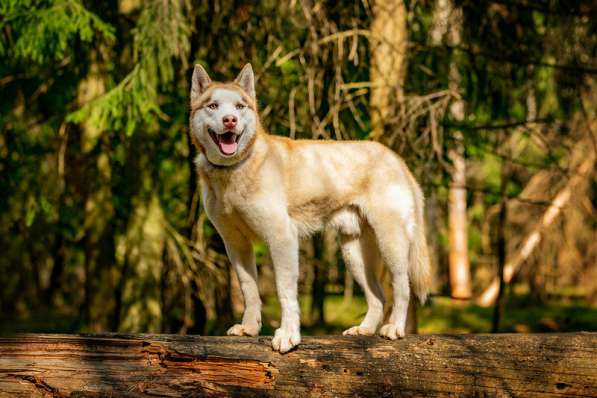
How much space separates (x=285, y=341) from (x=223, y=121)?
1.61m

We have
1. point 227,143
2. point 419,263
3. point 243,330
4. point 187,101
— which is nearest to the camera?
point 227,143

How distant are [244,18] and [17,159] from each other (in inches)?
149

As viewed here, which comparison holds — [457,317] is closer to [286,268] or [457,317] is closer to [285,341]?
[286,268]

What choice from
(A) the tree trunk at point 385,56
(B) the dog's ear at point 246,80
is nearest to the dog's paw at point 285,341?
(B) the dog's ear at point 246,80

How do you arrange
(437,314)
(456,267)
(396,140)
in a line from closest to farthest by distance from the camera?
(396,140) → (437,314) → (456,267)

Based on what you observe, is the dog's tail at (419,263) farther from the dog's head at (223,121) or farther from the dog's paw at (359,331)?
the dog's head at (223,121)

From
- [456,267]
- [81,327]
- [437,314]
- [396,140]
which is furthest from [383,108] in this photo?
[456,267]

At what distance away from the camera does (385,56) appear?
7.83 metres

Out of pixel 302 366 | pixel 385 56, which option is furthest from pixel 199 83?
pixel 385 56

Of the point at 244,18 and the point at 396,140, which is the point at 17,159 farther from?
the point at 396,140

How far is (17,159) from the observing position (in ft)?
31.9

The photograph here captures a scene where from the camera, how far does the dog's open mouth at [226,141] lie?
5.23 m

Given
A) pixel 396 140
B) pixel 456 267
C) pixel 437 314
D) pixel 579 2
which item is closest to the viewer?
pixel 396 140

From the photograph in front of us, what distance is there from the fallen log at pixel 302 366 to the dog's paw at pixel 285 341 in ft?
0.17
